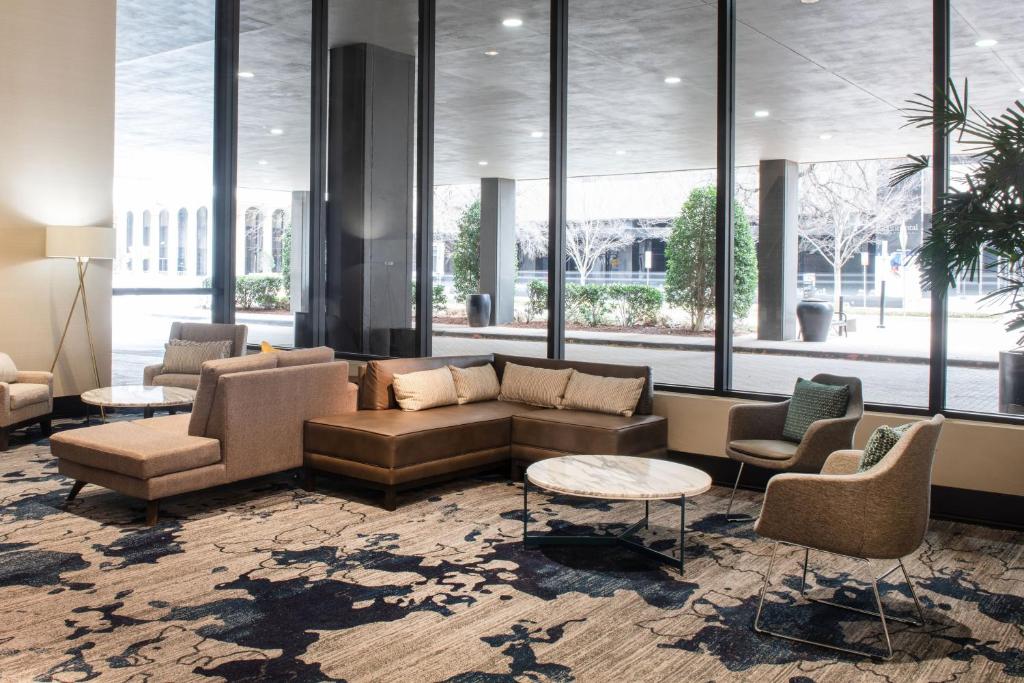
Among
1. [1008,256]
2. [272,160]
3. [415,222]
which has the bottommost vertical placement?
[1008,256]

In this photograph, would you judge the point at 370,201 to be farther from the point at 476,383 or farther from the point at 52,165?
the point at 52,165

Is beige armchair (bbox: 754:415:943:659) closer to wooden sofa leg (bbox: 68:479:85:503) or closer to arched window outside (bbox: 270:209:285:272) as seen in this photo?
wooden sofa leg (bbox: 68:479:85:503)

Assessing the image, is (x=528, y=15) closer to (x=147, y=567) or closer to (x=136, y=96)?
(x=136, y=96)

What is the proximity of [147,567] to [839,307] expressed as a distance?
4.72 metres

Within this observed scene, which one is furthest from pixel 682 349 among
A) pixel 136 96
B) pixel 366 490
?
pixel 136 96

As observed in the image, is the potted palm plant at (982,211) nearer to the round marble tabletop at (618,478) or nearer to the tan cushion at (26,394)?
the round marble tabletop at (618,478)

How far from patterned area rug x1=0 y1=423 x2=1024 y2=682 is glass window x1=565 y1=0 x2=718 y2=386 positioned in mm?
1855

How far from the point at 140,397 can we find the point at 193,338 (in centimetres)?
186

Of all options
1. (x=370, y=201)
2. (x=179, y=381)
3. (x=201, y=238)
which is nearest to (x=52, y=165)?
(x=201, y=238)

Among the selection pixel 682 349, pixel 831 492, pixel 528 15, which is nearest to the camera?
pixel 831 492

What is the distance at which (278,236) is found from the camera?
356 inches

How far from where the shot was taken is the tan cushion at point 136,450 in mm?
4828

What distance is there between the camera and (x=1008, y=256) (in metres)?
4.32

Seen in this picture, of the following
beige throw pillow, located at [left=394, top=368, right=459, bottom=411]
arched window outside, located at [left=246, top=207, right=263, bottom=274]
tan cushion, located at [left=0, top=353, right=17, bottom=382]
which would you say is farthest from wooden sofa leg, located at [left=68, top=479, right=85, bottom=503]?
arched window outside, located at [left=246, top=207, right=263, bottom=274]
